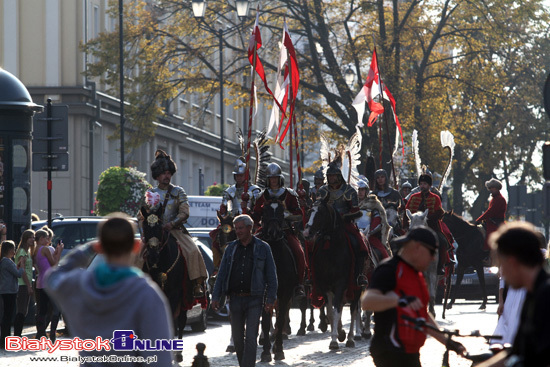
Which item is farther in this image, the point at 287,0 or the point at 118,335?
the point at 287,0

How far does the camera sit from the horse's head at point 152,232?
14.3m

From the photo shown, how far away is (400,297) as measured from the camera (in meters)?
6.99

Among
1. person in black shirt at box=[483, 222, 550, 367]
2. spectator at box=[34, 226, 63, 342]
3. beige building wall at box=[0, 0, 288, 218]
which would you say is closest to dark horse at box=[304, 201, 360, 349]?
spectator at box=[34, 226, 63, 342]

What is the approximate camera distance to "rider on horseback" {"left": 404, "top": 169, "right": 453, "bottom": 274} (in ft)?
66.8

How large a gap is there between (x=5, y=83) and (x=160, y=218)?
25.6 feet

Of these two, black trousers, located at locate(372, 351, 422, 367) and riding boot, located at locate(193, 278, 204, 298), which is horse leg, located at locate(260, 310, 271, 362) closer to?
riding boot, located at locate(193, 278, 204, 298)

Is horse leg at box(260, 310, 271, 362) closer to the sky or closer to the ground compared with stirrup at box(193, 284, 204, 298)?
closer to the ground

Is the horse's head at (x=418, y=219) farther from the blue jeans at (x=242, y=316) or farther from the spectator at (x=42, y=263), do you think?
the blue jeans at (x=242, y=316)

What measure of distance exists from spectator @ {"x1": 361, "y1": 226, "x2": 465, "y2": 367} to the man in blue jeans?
18.2ft

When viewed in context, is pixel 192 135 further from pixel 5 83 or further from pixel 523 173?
pixel 5 83

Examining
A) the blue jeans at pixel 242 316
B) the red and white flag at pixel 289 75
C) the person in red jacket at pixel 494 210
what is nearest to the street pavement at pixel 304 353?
the blue jeans at pixel 242 316

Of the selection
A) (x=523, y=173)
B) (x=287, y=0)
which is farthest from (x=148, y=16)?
(x=523, y=173)

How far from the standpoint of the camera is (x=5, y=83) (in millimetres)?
21203

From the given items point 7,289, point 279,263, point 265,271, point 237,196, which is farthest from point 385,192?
point 265,271
